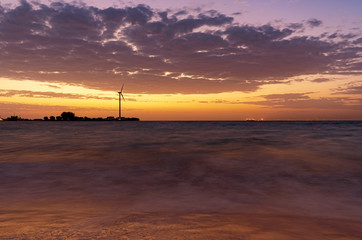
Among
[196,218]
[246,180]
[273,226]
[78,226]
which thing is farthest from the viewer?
[246,180]

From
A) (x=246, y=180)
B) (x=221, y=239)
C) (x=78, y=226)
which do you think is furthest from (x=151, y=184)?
(x=221, y=239)

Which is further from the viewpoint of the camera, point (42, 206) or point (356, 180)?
point (356, 180)

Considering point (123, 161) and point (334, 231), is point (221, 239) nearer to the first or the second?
point (334, 231)

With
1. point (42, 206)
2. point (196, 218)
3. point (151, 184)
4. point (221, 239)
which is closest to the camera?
point (221, 239)

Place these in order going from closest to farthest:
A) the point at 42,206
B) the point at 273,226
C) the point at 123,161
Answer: the point at 273,226 → the point at 42,206 → the point at 123,161

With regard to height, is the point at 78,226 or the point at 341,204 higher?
the point at 78,226

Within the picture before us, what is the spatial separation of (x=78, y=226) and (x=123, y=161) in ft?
32.0

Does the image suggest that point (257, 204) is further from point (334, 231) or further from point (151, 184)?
point (151, 184)

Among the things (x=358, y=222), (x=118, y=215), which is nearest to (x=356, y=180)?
(x=358, y=222)

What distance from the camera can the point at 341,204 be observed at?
662 centimetres

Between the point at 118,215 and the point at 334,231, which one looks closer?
the point at 334,231

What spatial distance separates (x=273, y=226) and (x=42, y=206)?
4.97 metres

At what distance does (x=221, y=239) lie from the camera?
12.6 feet

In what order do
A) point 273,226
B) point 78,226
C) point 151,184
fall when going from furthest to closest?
point 151,184, point 273,226, point 78,226
